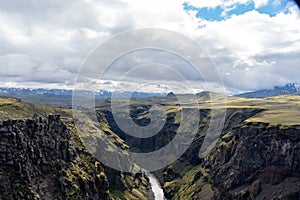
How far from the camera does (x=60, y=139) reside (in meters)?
155

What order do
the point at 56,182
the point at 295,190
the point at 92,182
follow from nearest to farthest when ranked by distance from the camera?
1. the point at 56,182
2. the point at 92,182
3. the point at 295,190

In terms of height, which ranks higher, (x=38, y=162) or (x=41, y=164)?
(x=38, y=162)

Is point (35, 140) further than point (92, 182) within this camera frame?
No

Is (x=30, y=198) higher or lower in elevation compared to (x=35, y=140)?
→ lower

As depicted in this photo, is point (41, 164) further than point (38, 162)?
Yes

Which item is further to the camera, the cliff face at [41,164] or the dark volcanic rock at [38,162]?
the cliff face at [41,164]

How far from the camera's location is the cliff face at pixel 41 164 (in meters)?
123

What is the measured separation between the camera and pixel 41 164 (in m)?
139

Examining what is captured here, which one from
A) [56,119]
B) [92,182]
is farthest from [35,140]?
[92,182]

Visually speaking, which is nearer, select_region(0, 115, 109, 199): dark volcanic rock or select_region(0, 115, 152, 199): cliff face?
select_region(0, 115, 109, 199): dark volcanic rock

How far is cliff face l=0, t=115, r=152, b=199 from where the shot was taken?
123125 millimetres

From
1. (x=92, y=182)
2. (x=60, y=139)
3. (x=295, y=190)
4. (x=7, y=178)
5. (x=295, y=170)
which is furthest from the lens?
(x=295, y=170)

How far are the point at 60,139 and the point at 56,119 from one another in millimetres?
9216

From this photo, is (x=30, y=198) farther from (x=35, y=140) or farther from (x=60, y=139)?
(x=60, y=139)
